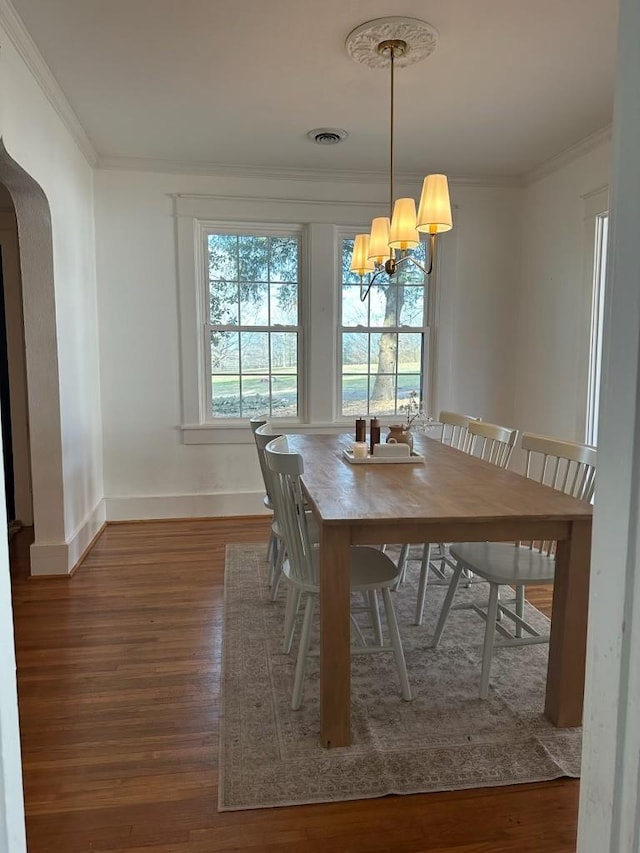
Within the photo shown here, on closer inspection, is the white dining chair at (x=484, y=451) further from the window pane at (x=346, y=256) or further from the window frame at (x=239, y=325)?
the window pane at (x=346, y=256)

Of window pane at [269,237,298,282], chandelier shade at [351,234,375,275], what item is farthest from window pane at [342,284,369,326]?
chandelier shade at [351,234,375,275]

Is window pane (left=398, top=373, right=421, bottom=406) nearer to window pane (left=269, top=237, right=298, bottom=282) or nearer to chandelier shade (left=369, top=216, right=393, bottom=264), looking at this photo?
window pane (left=269, top=237, right=298, bottom=282)

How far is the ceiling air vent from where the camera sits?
11.9 feet

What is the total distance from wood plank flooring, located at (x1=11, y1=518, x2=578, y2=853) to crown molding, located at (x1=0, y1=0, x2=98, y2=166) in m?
2.67

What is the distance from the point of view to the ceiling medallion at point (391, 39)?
2.47 meters

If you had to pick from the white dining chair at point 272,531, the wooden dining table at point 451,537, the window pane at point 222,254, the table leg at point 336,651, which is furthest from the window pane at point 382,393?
the table leg at point 336,651

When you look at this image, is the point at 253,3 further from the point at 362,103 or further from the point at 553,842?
the point at 553,842

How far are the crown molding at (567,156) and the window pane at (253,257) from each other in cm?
214

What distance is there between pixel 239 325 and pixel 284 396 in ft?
2.21

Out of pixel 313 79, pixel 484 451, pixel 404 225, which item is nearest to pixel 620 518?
pixel 404 225

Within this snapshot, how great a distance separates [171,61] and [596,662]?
3129 mm

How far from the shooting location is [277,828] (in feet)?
5.07

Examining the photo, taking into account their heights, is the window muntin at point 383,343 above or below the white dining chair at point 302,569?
above

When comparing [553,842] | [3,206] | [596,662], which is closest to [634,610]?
[596,662]
